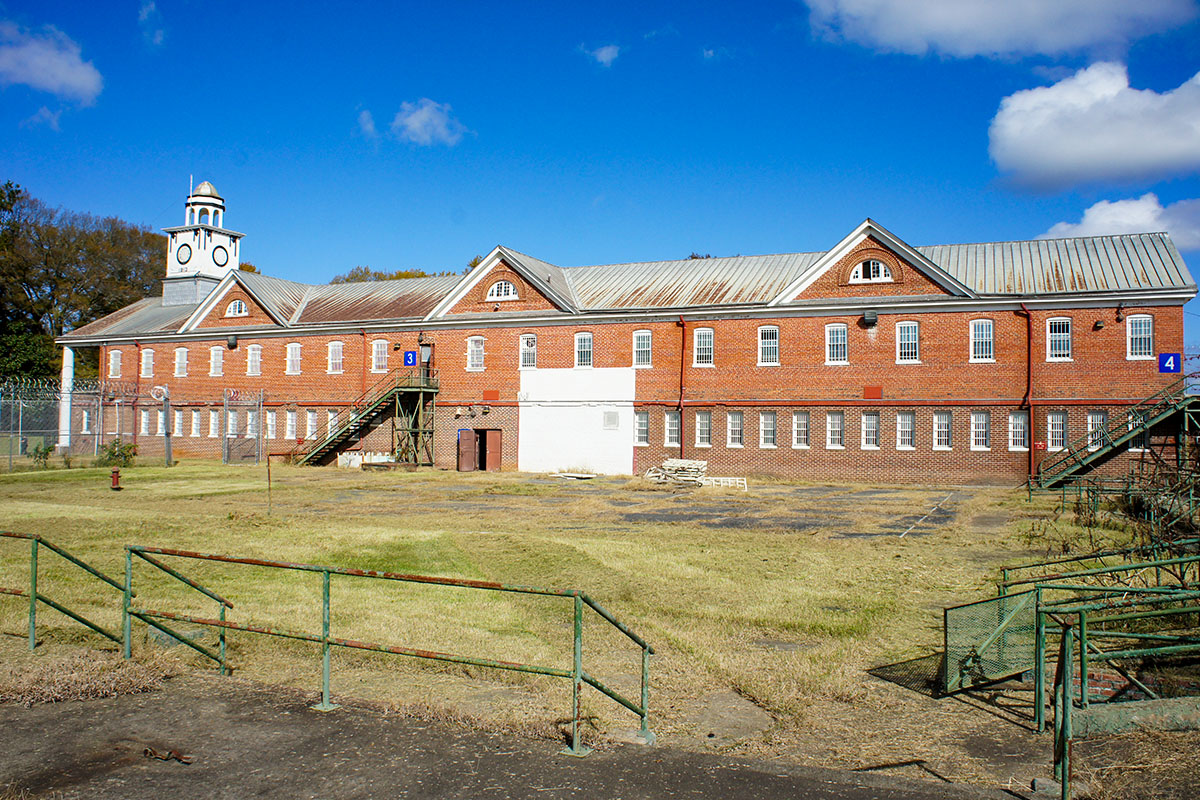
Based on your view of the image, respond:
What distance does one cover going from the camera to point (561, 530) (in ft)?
62.7

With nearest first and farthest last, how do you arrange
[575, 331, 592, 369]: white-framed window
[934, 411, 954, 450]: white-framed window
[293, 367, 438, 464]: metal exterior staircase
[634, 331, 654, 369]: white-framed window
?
[934, 411, 954, 450]: white-framed window < [634, 331, 654, 369]: white-framed window < [575, 331, 592, 369]: white-framed window < [293, 367, 438, 464]: metal exterior staircase

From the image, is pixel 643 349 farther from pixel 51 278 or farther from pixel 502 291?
pixel 51 278

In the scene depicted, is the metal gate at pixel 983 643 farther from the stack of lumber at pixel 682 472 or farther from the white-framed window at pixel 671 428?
the white-framed window at pixel 671 428

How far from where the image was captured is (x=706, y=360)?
36.4 metres

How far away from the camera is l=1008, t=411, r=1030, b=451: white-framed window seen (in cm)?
3106

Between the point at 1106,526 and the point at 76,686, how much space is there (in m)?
20.4

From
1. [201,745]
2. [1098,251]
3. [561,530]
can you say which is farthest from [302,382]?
[201,745]

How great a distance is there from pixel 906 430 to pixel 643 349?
11167mm

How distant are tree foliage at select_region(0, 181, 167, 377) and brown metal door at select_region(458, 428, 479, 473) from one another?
124 feet

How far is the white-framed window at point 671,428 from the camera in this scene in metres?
36.5

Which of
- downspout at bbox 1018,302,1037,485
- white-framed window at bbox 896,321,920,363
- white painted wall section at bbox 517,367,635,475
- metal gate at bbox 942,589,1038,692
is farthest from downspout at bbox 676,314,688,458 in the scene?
metal gate at bbox 942,589,1038,692

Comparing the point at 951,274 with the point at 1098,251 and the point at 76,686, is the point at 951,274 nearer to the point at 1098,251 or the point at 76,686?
the point at 1098,251

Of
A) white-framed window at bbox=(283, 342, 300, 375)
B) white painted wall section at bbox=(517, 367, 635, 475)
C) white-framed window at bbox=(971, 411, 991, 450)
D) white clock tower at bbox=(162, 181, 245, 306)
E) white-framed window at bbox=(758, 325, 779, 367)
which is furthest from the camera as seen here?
white clock tower at bbox=(162, 181, 245, 306)

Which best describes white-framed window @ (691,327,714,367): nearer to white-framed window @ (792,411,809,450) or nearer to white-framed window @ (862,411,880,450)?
white-framed window @ (792,411,809,450)
